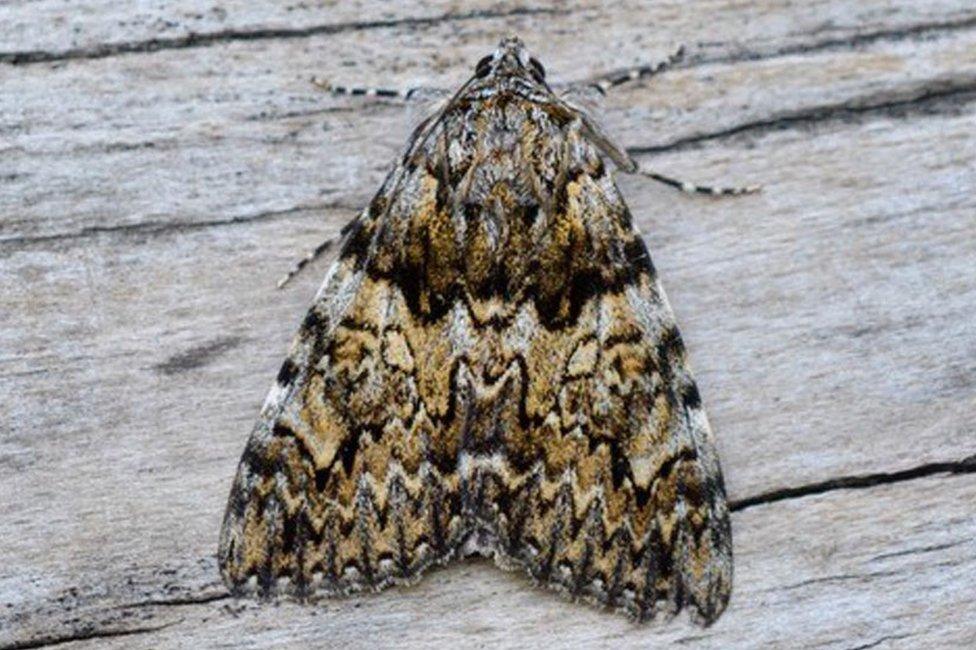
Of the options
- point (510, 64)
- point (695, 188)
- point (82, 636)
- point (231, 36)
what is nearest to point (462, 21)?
point (510, 64)

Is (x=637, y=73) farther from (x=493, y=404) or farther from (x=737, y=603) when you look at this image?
(x=737, y=603)

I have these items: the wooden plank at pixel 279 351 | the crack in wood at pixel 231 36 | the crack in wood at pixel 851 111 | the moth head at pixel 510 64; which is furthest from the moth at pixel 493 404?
the crack in wood at pixel 231 36

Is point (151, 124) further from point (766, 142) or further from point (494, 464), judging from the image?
point (766, 142)

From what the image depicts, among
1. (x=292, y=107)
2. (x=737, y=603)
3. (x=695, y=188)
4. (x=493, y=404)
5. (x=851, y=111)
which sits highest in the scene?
(x=292, y=107)

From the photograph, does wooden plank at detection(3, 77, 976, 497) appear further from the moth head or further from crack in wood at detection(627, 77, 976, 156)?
the moth head

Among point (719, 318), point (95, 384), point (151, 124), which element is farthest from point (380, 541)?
point (151, 124)

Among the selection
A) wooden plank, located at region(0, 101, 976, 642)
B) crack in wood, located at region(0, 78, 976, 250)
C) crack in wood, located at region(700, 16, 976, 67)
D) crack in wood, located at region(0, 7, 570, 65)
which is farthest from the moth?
crack in wood, located at region(700, 16, 976, 67)

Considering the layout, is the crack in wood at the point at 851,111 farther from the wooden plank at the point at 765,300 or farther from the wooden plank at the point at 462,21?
the wooden plank at the point at 462,21
